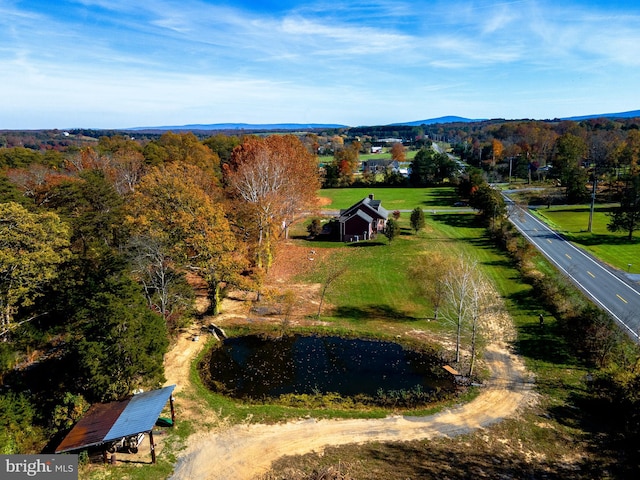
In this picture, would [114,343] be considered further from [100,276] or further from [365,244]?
[365,244]

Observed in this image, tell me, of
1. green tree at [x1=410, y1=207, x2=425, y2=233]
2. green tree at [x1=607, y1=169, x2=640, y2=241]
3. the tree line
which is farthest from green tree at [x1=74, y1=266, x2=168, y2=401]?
green tree at [x1=607, y1=169, x2=640, y2=241]

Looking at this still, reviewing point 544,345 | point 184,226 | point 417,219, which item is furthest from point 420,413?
point 417,219

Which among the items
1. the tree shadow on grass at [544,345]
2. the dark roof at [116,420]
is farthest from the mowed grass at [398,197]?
the dark roof at [116,420]

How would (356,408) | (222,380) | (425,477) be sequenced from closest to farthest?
(425,477)
(356,408)
(222,380)

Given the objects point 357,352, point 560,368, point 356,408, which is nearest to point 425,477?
point 356,408

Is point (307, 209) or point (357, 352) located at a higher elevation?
point (307, 209)

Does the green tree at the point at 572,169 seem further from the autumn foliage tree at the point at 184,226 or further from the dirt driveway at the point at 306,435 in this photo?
the autumn foliage tree at the point at 184,226

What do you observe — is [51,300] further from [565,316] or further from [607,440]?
[565,316]

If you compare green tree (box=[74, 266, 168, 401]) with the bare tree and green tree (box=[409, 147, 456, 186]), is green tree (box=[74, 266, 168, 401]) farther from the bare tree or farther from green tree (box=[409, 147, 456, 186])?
green tree (box=[409, 147, 456, 186])
